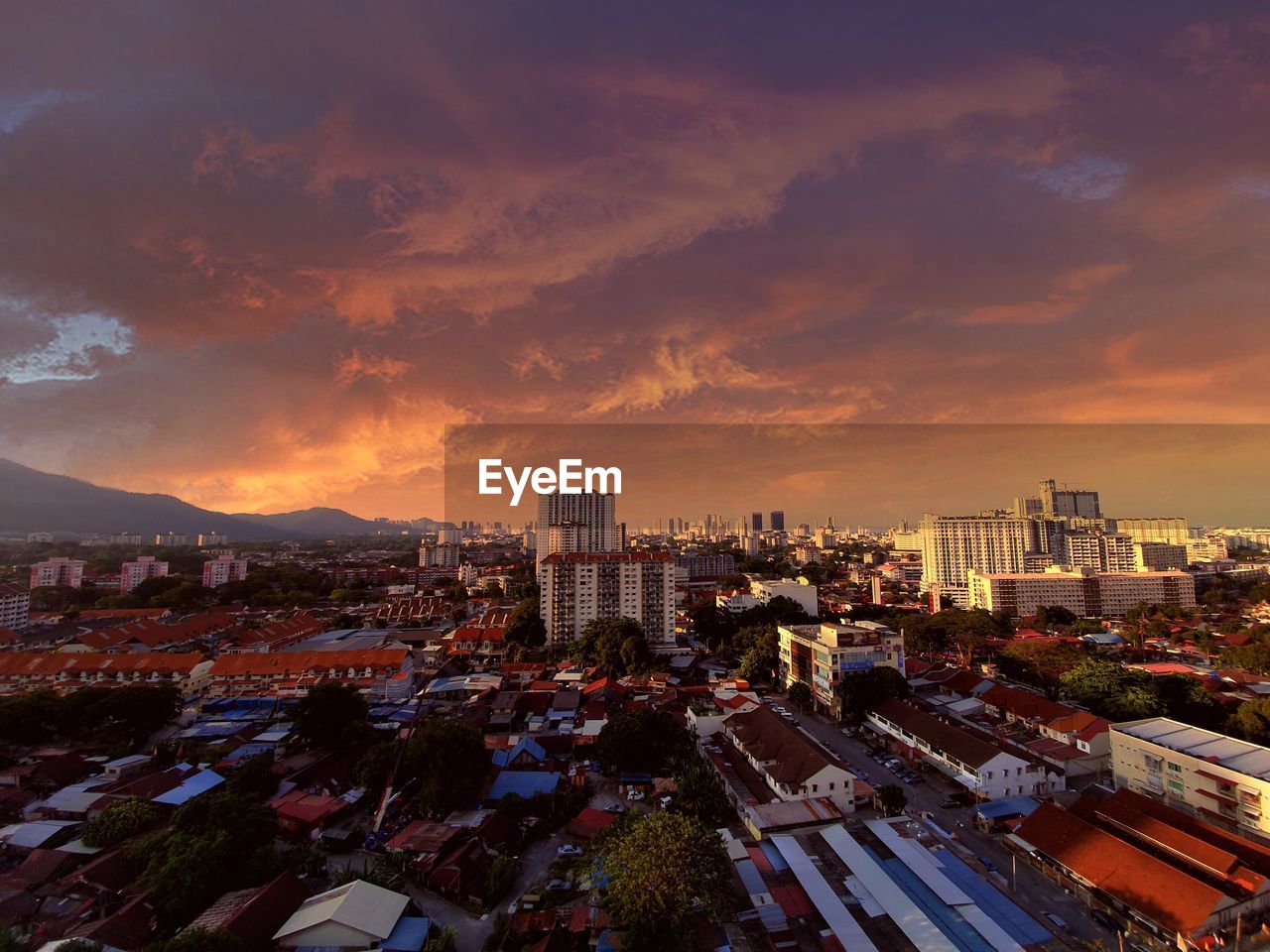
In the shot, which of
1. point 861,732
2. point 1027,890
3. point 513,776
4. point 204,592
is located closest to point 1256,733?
point 861,732

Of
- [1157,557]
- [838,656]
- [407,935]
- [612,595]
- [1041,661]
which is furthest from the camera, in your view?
[1157,557]

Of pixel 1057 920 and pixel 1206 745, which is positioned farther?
pixel 1206 745

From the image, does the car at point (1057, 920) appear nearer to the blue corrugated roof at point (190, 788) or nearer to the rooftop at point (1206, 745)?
the rooftop at point (1206, 745)

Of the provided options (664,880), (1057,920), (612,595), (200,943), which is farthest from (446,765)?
(612,595)

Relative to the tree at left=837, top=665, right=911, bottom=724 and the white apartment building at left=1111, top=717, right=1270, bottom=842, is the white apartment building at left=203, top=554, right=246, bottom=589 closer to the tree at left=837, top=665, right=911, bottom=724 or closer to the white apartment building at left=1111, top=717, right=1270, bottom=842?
the tree at left=837, top=665, right=911, bottom=724

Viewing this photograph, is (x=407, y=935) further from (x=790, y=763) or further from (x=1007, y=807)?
(x=1007, y=807)

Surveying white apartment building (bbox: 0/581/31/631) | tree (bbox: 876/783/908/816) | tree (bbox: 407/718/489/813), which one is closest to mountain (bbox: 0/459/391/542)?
white apartment building (bbox: 0/581/31/631)

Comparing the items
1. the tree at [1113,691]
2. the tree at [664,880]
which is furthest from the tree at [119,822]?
the tree at [1113,691]

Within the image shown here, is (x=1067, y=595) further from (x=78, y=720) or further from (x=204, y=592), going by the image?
(x=204, y=592)
